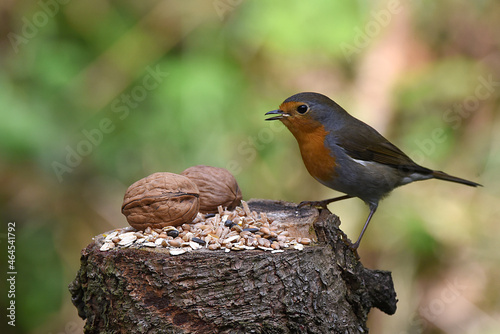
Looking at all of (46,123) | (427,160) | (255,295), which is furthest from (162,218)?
(427,160)

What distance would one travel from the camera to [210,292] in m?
2.47

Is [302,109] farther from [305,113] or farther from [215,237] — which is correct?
[215,237]

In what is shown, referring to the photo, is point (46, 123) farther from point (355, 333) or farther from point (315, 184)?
point (355, 333)

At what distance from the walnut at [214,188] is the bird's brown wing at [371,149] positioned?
786 mm

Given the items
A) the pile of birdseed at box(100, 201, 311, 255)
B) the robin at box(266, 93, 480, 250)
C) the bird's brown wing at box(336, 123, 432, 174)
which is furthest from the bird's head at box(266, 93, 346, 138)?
the pile of birdseed at box(100, 201, 311, 255)

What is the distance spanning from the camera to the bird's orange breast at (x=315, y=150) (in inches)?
139

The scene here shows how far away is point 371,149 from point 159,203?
1567 millimetres

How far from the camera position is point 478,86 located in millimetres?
4805

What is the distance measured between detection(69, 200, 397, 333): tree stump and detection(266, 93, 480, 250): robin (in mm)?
907

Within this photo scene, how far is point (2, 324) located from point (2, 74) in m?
1.94

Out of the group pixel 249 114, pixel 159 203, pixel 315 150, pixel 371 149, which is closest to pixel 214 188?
pixel 159 203

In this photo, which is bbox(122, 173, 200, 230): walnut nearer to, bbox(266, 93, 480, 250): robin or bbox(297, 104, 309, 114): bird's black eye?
bbox(266, 93, 480, 250): robin

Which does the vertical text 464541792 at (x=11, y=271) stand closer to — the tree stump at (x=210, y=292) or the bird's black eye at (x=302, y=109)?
the tree stump at (x=210, y=292)

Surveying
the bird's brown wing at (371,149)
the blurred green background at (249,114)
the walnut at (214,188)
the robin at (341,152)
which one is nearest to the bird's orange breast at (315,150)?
the robin at (341,152)
